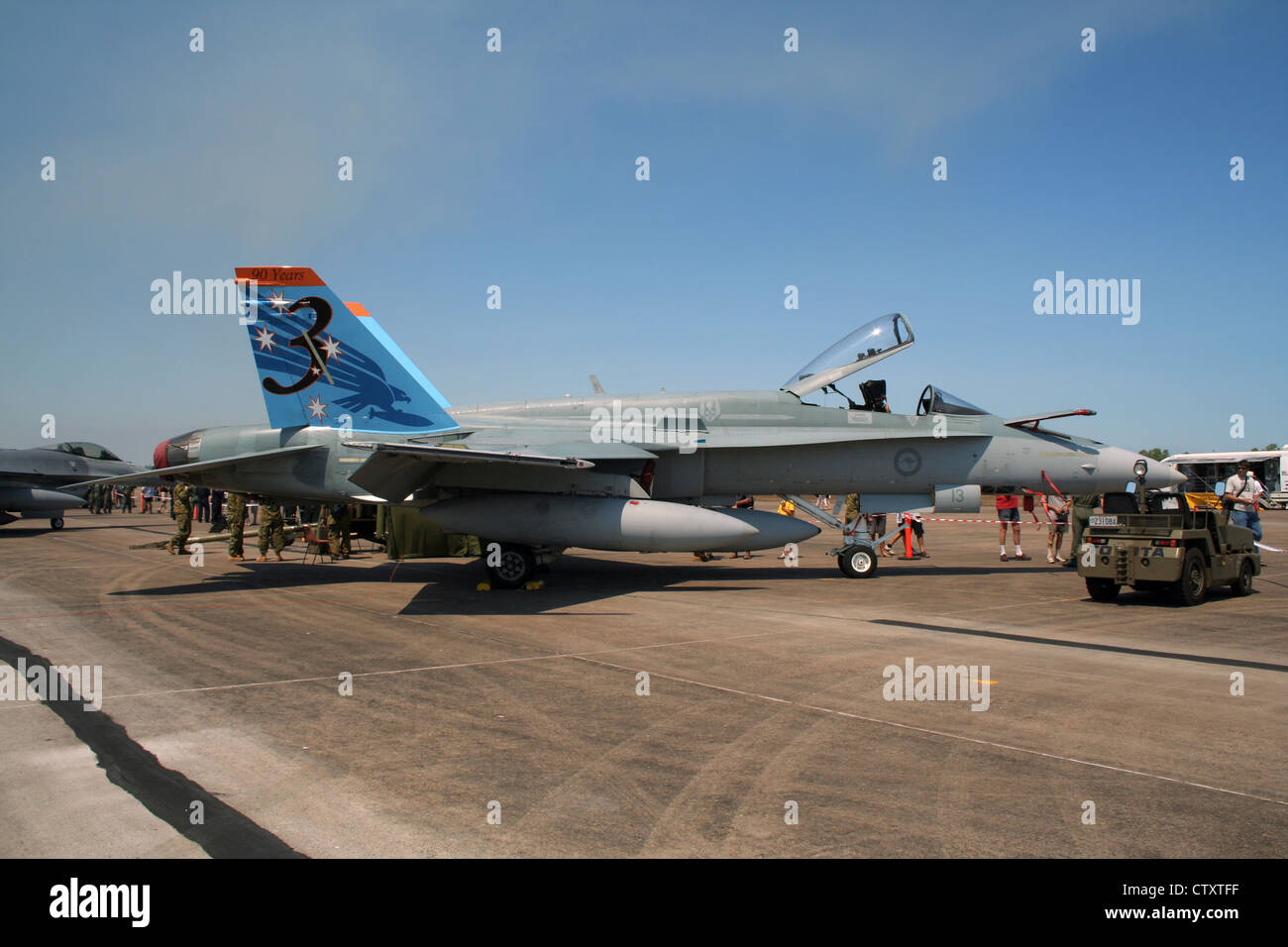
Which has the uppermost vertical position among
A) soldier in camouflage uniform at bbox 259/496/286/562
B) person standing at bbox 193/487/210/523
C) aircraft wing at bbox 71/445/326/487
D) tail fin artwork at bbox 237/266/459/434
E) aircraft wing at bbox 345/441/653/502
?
tail fin artwork at bbox 237/266/459/434

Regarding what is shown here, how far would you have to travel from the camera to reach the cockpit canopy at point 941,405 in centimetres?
1287

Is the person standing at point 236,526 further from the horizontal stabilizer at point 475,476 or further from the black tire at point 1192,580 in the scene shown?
the black tire at point 1192,580

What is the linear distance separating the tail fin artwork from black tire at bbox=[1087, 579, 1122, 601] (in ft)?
31.7

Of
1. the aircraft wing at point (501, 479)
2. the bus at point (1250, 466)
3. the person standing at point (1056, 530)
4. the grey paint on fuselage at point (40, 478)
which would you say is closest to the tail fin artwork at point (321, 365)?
the aircraft wing at point (501, 479)

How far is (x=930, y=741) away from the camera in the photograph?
4609 mm

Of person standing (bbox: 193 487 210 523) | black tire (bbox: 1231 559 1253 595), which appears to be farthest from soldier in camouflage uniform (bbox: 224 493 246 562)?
person standing (bbox: 193 487 210 523)

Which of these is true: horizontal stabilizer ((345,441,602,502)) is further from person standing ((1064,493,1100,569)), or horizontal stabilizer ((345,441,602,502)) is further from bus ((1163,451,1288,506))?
bus ((1163,451,1288,506))

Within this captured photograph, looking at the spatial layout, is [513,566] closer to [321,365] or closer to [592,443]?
[592,443]

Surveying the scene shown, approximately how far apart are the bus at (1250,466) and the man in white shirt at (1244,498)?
30293mm

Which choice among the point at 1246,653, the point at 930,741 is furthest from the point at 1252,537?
the point at 930,741

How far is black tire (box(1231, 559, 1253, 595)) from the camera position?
34.9ft

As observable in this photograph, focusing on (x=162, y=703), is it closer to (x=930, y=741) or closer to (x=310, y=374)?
(x=930, y=741)

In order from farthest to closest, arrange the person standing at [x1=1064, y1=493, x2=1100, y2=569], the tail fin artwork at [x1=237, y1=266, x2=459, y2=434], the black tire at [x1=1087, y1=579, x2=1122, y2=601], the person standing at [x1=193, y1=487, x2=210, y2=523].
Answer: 1. the person standing at [x1=193, y1=487, x2=210, y2=523]
2. the person standing at [x1=1064, y1=493, x2=1100, y2=569]
3. the tail fin artwork at [x1=237, y1=266, x2=459, y2=434]
4. the black tire at [x1=1087, y1=579, x2=1122, y2=601]
